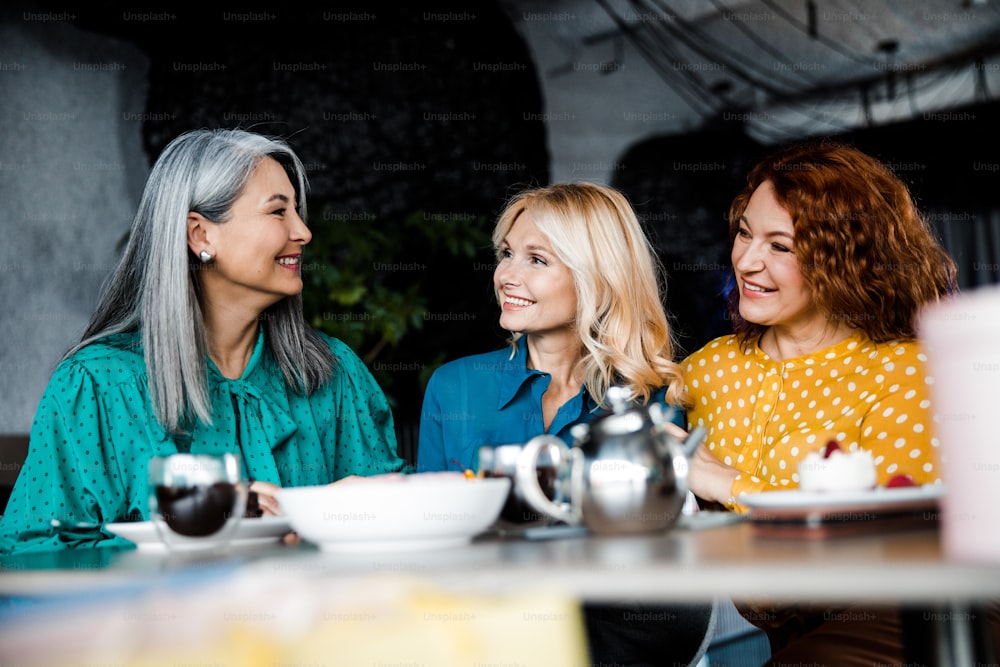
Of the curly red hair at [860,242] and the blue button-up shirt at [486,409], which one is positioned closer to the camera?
the curly red hair at [860,242]

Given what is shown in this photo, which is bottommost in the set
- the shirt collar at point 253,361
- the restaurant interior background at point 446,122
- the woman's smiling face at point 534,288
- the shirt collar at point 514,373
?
the shirt collar at point 514,373

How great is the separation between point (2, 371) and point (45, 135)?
93 cm

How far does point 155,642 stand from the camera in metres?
0.76

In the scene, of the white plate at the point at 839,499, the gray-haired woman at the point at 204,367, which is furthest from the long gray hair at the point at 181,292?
the white plate at the point at 839,499

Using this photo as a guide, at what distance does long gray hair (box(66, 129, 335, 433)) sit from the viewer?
1929mm

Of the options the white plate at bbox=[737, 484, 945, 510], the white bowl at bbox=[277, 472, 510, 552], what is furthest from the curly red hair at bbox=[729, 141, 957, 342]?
the white bowl at bbox=[277, 472, 510, 552]

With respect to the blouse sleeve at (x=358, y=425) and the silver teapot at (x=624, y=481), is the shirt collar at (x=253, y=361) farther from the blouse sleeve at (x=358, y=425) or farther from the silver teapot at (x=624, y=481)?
the silver teapot at (x=624, y=481)

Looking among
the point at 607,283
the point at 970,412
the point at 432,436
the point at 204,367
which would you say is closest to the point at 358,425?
the point at 432,436

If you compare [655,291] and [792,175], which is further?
[655,291]

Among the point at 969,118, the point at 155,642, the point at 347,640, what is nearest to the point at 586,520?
the point at 347,640

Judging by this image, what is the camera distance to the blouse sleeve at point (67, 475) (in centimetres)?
158

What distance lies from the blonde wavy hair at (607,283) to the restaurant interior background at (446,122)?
0.74 meters

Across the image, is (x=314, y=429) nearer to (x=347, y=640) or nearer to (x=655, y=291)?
(x=655, y=291)

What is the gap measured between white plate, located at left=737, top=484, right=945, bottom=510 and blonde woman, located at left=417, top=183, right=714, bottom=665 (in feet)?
3.37
